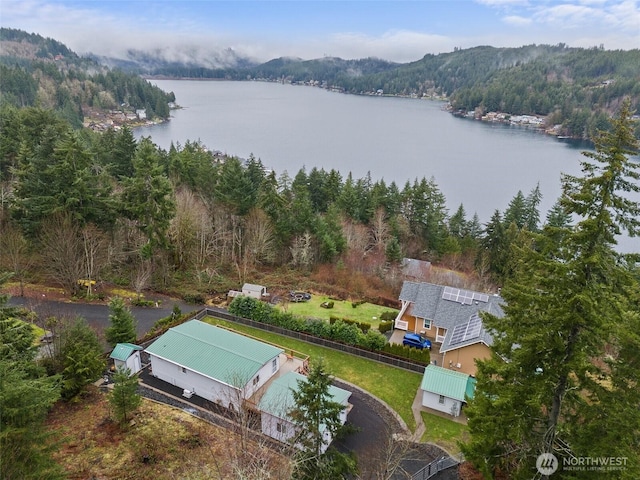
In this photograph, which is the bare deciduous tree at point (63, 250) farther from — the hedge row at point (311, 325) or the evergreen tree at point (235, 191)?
the evergreen tree at point (235, 191)

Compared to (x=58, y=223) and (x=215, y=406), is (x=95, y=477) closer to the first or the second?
(x=215, y=406)

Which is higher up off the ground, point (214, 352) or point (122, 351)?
point (214, 352)

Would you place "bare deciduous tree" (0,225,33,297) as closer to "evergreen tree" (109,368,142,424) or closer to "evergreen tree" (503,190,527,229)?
"evergreen tree" (109,368,142,424)

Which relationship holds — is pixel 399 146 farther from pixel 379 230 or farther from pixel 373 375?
pixel 373 375

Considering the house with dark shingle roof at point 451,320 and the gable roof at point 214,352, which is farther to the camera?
the house with dark shingle roof at point 451,320

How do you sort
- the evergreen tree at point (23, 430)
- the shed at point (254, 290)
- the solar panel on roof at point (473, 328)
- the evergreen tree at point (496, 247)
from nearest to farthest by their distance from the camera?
the evergreen tree at point (23, 430) → the solar panel on roof at point (473, 328) → the shed at point (254, 290) → the evergreen tree at point (496, 247)

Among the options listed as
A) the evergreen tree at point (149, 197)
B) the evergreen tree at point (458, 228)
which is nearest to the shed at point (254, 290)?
the evergreen tree at point (149, 197)

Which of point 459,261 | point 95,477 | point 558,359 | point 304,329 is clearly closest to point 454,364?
point 304,329

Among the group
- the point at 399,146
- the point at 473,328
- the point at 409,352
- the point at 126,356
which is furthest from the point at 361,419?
the point at 399,146
